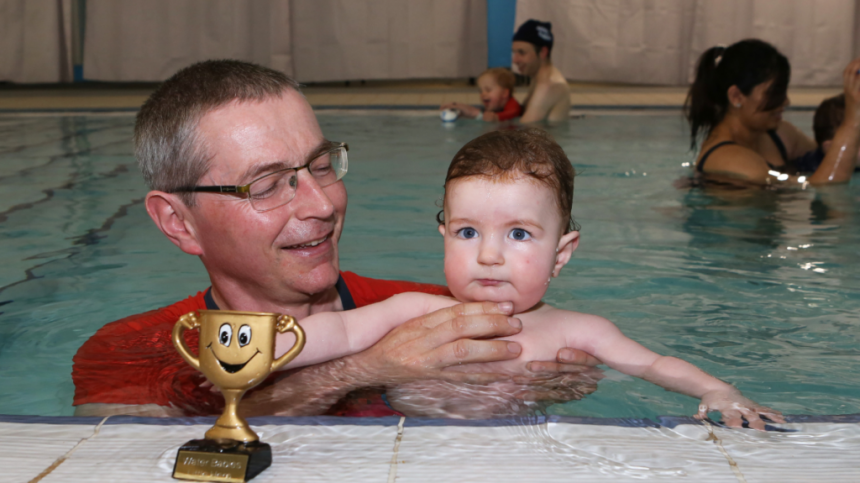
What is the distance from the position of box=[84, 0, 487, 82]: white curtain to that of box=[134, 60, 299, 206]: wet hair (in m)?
10.0

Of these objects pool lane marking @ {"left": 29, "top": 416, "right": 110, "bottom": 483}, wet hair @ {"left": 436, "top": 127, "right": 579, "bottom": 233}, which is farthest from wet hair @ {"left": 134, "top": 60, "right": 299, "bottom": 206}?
pool lane marking @ {"left": 29, "top": 416, "right": 110, "bottom": 483}

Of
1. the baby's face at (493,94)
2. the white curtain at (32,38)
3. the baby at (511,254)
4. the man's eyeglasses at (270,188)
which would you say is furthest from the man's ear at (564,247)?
the white curtain at (32,38)

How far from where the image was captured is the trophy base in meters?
1.11

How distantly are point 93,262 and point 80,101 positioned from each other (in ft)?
25.5

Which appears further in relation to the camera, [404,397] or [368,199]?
[368,199]

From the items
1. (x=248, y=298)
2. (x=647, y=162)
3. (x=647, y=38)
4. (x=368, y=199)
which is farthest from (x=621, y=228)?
(x=647, y=38)

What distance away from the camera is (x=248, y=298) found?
209cm

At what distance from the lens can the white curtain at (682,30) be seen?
11773mm

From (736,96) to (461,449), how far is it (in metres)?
4.29

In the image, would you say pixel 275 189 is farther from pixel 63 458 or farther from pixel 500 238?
pixel 63 458

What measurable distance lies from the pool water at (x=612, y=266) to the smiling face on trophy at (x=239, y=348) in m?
1.01

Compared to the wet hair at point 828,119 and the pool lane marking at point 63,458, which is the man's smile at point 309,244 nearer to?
the pool lane marking at point 63,458

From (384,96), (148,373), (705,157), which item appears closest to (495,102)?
(384,96)

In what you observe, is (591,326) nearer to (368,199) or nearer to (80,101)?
(368,199)
